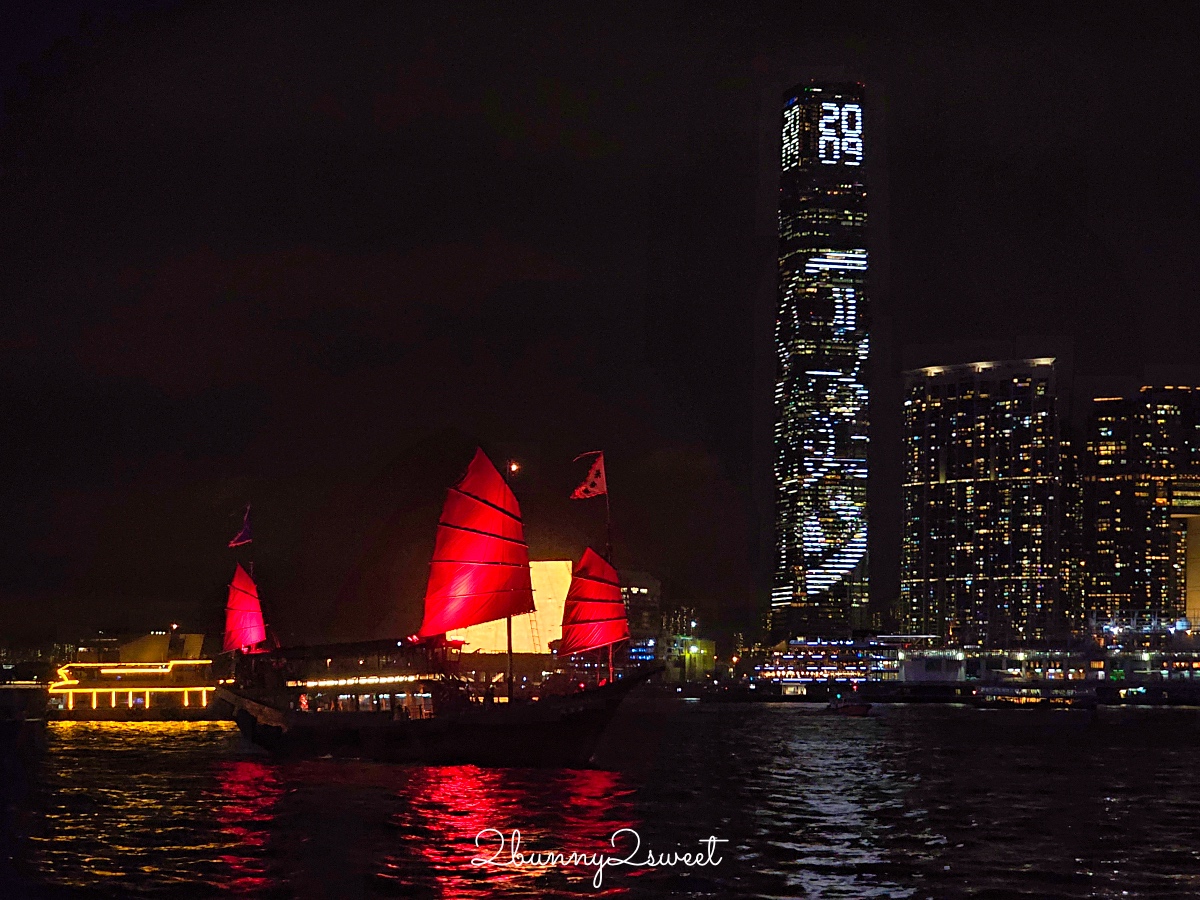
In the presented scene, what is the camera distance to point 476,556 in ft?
244

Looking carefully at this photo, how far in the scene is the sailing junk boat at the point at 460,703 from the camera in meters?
70.2

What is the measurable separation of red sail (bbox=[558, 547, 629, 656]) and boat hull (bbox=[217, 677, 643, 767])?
12.5ft

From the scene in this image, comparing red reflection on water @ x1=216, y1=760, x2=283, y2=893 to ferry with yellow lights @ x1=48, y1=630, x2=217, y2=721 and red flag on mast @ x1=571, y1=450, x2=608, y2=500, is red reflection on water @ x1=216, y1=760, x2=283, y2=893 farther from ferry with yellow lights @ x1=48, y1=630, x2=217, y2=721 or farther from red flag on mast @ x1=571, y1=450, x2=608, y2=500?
ferry with yellow lights @ x1=48, y1=630, x2=217, y2=721

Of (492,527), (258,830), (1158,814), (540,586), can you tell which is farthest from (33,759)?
(540,586)

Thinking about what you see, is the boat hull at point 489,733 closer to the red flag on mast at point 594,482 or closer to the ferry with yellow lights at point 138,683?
the red flag on mast at point 594,482

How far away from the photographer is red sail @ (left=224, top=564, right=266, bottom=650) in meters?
104

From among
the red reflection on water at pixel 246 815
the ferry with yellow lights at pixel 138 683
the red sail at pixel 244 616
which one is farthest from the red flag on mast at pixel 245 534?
the ferry with yellow lights at pixel 138 683

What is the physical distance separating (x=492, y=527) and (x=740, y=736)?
44.8m

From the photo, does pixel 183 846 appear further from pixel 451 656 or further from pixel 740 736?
pixel 740 736

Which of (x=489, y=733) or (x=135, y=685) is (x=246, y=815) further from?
(x=135, y=685)

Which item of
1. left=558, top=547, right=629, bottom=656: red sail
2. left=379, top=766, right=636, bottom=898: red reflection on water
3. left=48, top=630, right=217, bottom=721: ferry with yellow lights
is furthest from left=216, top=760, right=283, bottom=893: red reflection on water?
left=48, top=630, right=217, bottom=721: ferry with yellow lights

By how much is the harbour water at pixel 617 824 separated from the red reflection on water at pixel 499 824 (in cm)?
14

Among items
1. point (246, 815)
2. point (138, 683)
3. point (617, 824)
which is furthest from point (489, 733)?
point (138, 683)

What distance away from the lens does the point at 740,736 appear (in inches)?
4451
